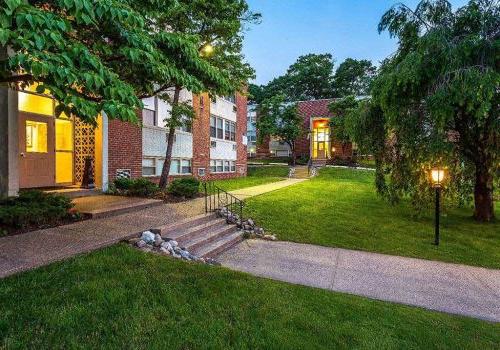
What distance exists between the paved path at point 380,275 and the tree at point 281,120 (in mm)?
26075

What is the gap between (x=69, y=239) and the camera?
5.80 m

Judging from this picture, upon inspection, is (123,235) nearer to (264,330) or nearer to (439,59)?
(264,330)

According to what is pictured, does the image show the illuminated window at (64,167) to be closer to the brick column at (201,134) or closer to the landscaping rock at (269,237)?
the landscaping rock at (269,237)

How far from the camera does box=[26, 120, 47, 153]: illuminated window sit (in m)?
9.97

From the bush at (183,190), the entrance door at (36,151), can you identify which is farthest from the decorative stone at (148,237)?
the entrance door at (36,151)

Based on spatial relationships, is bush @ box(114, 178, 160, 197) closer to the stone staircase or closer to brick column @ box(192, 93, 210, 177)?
the stone staircase

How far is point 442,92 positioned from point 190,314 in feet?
23.4

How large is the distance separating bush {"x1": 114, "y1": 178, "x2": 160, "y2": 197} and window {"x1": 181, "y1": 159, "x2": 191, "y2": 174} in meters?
6.32

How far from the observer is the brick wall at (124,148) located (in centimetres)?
1205

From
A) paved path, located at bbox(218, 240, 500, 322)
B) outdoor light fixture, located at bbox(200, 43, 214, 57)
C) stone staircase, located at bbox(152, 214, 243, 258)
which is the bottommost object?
paved path, located at bbox(218, 240, 500, 322)

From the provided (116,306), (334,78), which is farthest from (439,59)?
(334,78)

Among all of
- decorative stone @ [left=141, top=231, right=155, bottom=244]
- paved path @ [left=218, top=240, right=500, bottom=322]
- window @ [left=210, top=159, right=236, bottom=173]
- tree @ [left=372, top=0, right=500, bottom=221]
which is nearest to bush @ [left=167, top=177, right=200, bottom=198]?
paved path @ [left=218, top=240, right=500, bottom=322]

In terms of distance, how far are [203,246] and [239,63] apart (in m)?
8.63

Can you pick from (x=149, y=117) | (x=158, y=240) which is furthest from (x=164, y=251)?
(x=149, y=117)
